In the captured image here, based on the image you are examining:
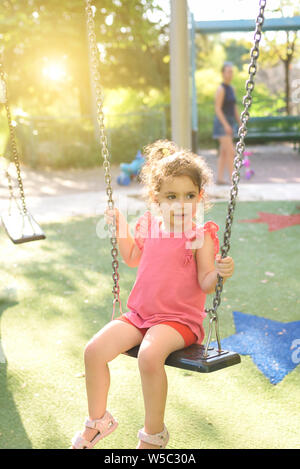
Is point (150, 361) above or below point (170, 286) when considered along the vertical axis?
below

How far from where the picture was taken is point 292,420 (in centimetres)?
222

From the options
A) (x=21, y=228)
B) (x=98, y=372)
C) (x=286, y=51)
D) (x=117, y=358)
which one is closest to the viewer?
(x=98, y=372)

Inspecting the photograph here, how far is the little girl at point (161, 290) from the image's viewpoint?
188 cm

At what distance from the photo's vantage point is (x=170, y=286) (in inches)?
83.6

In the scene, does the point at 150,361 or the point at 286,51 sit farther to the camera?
the point at 286,51

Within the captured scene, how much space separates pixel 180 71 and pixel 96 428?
14.9 feet

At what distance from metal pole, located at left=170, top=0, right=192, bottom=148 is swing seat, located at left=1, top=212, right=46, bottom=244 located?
295cm

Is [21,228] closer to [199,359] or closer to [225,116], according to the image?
[199,359]

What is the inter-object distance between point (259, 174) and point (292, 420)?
284 inches

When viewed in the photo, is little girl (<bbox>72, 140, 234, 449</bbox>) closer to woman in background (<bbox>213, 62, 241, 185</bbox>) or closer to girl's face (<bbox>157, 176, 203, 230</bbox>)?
girl's face (<bbox>157, 176, 203, 230</bbox>)

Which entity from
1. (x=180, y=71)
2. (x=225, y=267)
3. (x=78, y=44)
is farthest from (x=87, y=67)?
(x=225, y=267)

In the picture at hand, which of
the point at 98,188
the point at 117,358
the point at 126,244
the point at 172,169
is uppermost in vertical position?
the point at 172,169

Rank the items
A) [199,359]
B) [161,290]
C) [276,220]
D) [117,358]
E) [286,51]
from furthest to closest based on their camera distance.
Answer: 1. [286,51]
2. [276,220]
3. [117,358]
4. [161,290]
5. [199,359]

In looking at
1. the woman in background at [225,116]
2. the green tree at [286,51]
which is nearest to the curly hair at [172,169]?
the woman in background at [225,116]
